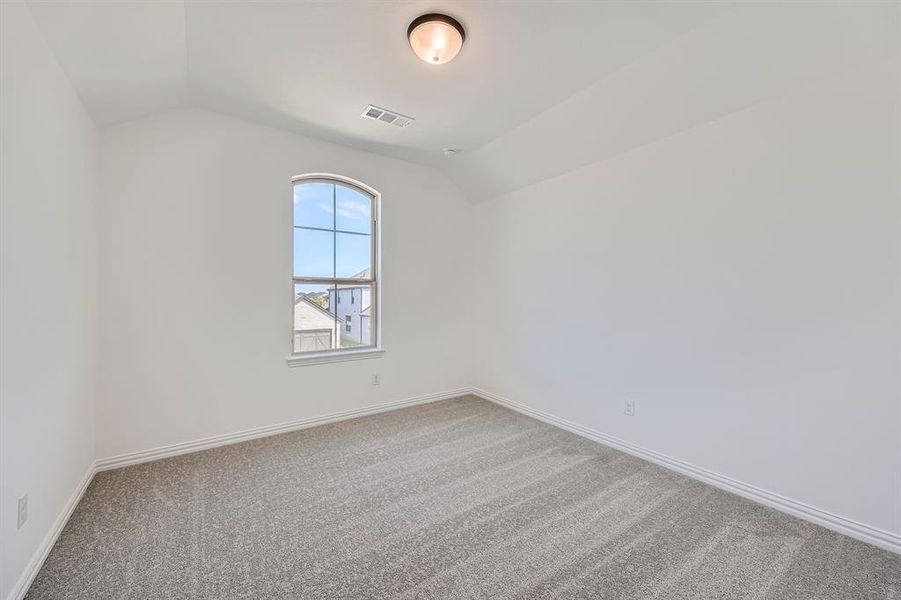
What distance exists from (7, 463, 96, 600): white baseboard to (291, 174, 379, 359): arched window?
5.20 feet

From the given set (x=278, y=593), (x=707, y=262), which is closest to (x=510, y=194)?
(x=707, y=262)

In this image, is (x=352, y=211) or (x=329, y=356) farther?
(x=352, y=211)

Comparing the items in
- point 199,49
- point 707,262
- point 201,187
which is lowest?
point 707,262

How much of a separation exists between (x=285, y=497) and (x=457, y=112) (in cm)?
298

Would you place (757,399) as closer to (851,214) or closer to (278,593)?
(851,214)

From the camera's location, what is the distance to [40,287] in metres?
1.74

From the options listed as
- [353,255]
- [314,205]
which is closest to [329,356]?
[353,255]

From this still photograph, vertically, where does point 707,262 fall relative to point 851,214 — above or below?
below

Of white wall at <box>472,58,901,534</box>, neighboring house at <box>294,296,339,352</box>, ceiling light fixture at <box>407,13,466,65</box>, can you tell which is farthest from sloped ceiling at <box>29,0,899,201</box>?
neighboring house at <box>294,296,339,352</box>

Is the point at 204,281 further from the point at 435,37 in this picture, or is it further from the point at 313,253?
the point at 435,37

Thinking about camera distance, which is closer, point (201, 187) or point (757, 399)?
point (757, 399)

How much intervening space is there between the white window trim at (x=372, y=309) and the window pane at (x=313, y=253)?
0.14m

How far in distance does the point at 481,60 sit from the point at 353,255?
2.25 metres

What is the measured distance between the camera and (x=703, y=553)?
1862 millimetres
